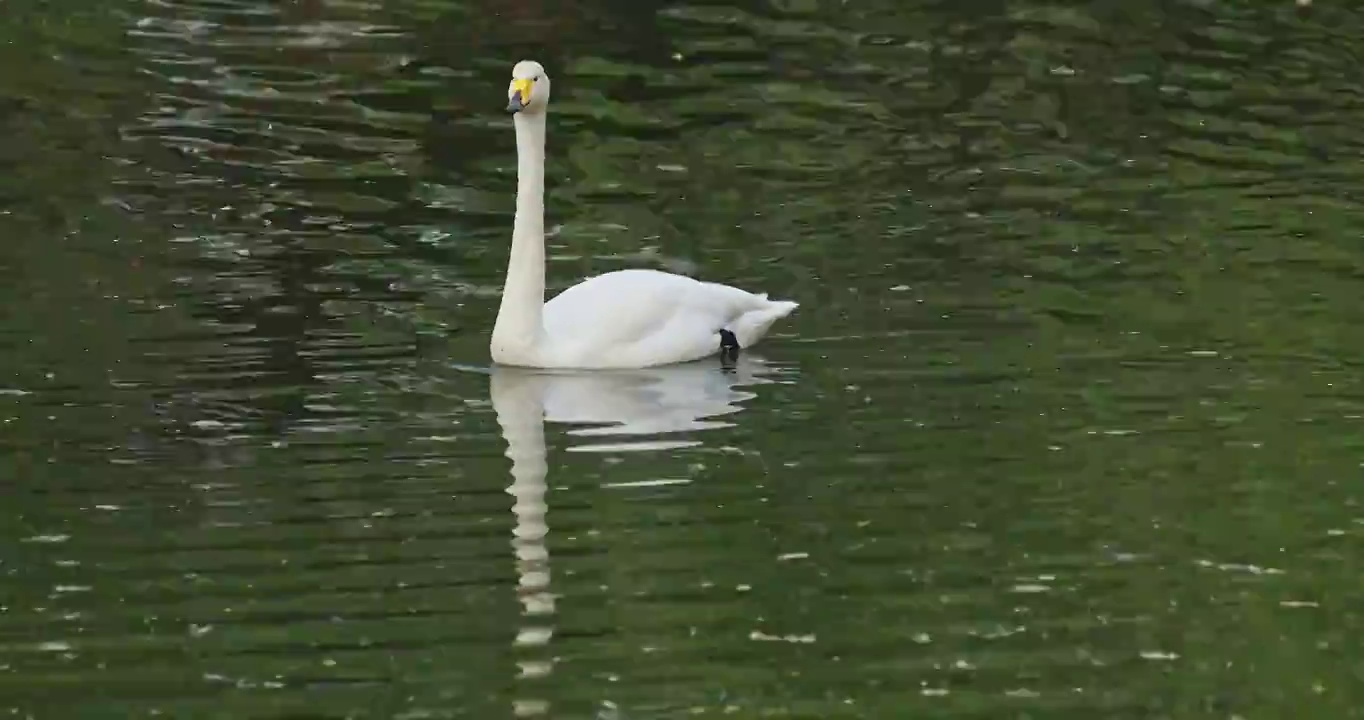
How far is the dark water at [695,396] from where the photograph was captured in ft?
34.6

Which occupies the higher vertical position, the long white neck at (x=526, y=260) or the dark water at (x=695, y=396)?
the long white neck at (x=526, y=260)

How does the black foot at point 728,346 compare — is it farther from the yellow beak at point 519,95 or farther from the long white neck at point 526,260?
the yellow beak at point 519,95

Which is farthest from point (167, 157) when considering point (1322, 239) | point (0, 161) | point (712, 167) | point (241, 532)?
point (241, 532)

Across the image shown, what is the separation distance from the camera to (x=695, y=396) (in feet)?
50.5

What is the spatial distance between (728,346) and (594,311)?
0.83 metres

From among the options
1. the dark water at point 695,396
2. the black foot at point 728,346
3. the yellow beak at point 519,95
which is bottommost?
the black foot at point 728,346

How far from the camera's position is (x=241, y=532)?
1220 cm

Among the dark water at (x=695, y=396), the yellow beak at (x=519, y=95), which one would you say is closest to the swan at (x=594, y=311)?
the yellow beak at (x=519, y=95)

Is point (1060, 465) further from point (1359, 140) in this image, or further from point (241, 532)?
→ point (1359, 140)

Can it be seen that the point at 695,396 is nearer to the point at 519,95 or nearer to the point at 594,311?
the point at 594,311

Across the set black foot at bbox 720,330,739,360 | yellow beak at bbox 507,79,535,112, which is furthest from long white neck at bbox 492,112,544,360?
black foot at bbox 720,330,739,360

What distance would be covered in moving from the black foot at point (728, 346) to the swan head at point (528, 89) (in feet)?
5.11

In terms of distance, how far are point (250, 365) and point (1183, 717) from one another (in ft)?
23.1

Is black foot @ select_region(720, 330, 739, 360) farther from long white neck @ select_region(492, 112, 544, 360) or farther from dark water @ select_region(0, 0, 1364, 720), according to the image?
long white neck @ select_region(492, 112, 544, 360)
